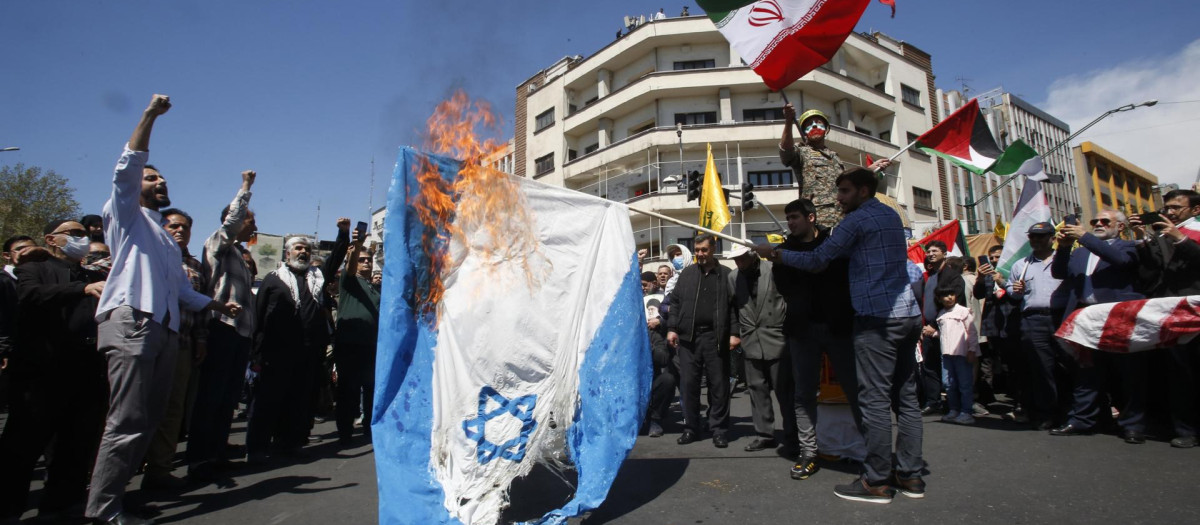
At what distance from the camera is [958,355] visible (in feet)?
20.4

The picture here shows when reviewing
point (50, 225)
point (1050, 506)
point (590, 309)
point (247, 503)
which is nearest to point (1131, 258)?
point (1050, 506)

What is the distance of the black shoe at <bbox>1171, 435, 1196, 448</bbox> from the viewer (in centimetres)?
449

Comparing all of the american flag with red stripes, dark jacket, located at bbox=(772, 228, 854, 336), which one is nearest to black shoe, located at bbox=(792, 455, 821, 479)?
dark jacket, located at bbox=(772, 228, 854, 336)

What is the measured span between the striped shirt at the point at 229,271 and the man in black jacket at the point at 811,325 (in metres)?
4.03

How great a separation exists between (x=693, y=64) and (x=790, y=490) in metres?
29.4

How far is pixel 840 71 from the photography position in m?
32.0

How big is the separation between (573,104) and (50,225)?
3121 cm

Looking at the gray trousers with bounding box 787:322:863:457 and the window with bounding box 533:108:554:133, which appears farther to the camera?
the window with bounding box 533:108:554:133

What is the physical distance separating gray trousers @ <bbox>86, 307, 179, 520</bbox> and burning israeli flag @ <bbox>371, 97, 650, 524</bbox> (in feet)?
4.35

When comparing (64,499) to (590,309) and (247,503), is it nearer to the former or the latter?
(247,503)

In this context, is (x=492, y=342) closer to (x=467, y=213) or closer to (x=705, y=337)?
(x=467, y=213)

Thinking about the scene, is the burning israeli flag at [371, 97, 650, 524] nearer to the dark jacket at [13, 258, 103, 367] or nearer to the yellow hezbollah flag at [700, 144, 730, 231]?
the dark jacket at [13, 258, 103, 367]

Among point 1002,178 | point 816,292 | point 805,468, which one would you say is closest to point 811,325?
point 816,292

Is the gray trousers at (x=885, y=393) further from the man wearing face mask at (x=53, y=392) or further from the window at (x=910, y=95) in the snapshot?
the window at (x=910, y=95)
